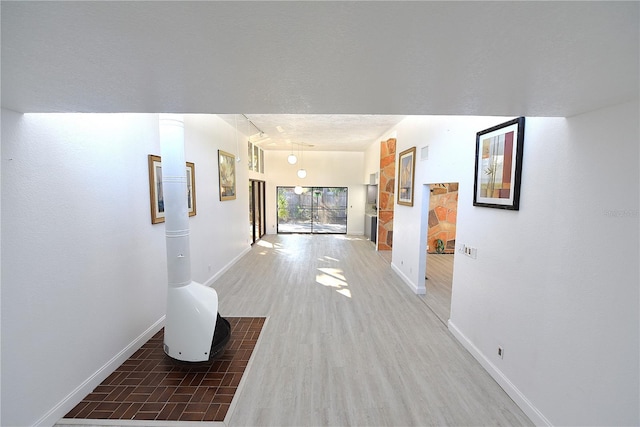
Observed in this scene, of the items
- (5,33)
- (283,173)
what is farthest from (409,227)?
(283,173)

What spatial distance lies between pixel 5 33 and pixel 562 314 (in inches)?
129

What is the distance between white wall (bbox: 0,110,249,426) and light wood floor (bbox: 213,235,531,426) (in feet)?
4.43

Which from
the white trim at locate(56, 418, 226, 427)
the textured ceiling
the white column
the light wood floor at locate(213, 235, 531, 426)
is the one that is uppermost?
the textured ceiling

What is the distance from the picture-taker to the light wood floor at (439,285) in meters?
3.93

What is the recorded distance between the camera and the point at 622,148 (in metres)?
1.51

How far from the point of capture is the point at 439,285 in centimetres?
495

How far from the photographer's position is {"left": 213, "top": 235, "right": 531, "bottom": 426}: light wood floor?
2.10m

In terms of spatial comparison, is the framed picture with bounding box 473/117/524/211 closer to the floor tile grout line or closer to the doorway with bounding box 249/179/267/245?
the floor tile grout line

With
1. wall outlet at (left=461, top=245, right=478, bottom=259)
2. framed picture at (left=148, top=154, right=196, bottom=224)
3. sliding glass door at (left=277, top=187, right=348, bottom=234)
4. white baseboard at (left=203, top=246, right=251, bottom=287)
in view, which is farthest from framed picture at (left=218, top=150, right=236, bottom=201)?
wall outlet at (left=461, top=245, right=478, bottom=259)

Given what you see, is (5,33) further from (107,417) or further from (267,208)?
(267,208)

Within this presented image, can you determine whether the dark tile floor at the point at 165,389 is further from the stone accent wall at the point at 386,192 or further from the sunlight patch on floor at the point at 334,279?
the stone accent wall at the point at 386,192

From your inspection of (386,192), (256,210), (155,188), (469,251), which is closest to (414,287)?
(469,251)

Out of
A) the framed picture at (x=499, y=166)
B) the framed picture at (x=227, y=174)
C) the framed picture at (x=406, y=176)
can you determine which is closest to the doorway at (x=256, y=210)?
the framed picture at (x=227, y=174)

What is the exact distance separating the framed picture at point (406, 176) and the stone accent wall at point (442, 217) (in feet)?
8.77
